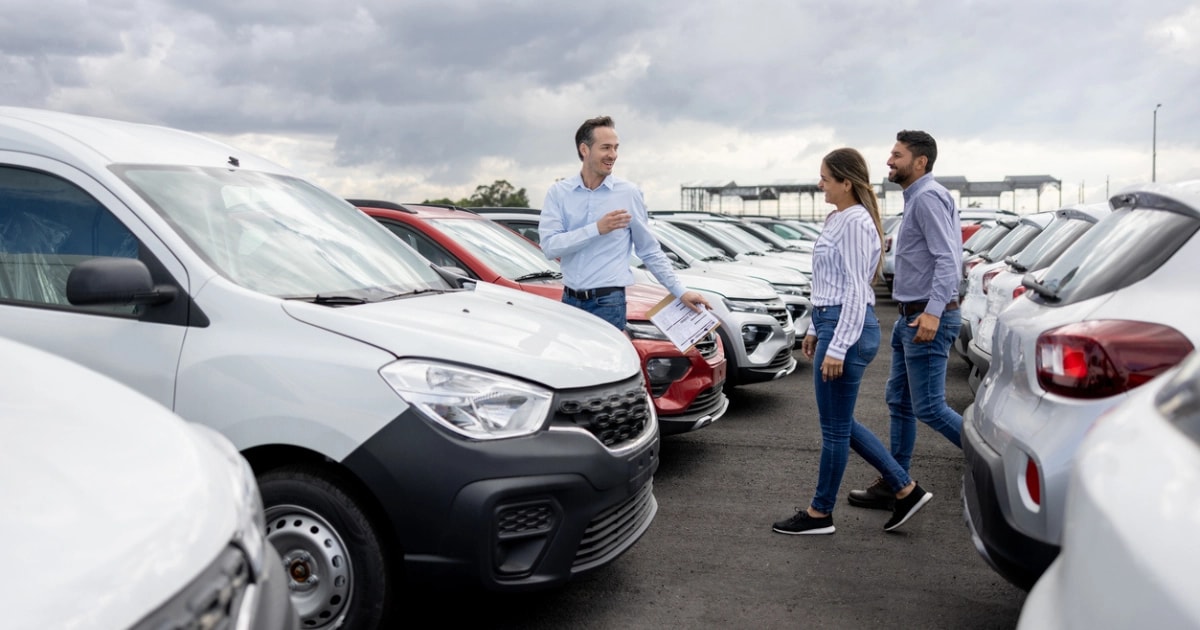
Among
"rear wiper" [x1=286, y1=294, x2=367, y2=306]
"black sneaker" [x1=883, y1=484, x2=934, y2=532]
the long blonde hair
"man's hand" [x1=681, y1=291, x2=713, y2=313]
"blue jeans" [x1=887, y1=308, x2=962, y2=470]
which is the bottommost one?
"black sneaker" [x1=883, y1=484, x2=934, y2=532]

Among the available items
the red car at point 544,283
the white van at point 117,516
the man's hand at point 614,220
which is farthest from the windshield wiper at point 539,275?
the white van at point 117,516

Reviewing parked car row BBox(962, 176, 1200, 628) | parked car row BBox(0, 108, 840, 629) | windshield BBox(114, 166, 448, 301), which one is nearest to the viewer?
parked car row BBox(962, 176, 1200, 628)

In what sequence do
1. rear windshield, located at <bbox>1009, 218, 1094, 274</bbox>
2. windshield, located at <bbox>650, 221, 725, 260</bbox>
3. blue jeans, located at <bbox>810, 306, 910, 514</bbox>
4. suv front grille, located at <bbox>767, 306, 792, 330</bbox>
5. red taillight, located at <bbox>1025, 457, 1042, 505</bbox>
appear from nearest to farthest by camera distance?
red taillight, located at <bbox>1025, 457, 1042, 505</bbox> < blue jeans, located at <bbox>810, 306, 910, 514</bbox> < rear windshield, located at <bbox>1009, 218, 1094, 274</bbox> < suv front grille, located at <bbox>767, 306, 792, 330</bbox> < windshield, located at <bbox>650, 221, 725, 260</bbox>

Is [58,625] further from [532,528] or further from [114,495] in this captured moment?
[532,528]

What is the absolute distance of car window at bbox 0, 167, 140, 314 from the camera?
136 inches

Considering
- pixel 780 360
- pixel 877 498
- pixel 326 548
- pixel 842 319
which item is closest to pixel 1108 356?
pixel 842 319

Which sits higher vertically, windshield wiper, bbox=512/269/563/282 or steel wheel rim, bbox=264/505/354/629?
windshield wiper, bbox=512/269/563/282

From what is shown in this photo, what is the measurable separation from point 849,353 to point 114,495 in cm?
354

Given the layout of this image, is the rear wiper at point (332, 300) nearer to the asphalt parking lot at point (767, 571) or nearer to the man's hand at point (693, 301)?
the asphalt parking lot at point (767, 571)

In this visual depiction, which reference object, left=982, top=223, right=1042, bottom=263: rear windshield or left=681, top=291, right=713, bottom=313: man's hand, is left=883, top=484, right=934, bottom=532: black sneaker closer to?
left=681, top=291, right=713, bottom=313: man's hand

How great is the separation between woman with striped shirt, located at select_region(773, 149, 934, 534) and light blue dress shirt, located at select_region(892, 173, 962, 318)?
0.37 meters

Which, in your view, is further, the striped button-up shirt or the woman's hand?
the woman's hand

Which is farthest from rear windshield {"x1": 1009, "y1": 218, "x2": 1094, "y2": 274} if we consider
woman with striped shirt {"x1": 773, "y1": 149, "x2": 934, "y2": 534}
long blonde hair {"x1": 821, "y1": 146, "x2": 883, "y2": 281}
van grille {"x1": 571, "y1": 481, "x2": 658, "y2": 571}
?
van grille {"x1": 571, "y1": 481, "x2": 658, "y2": 571}

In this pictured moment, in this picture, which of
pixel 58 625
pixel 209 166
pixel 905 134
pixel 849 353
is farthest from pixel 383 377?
pixel 905 134
